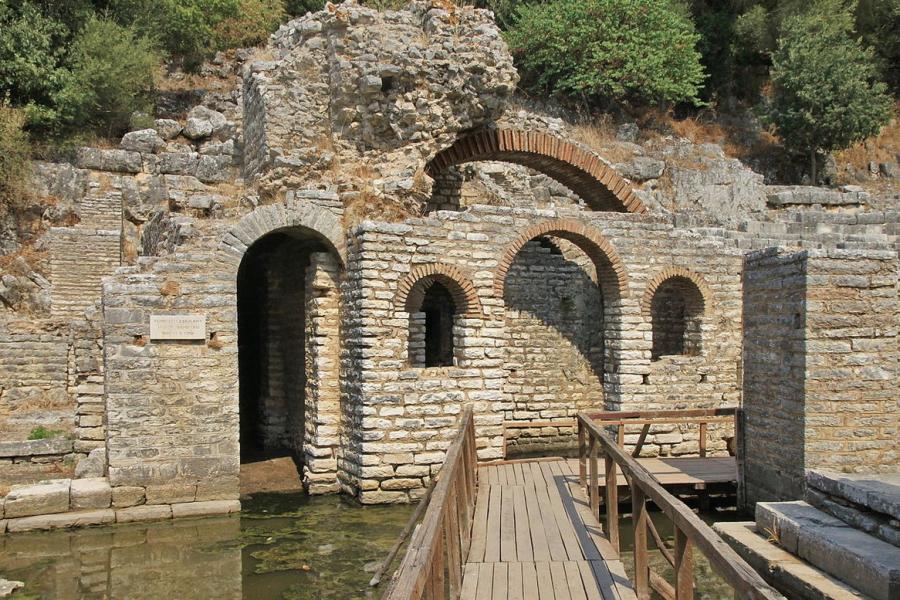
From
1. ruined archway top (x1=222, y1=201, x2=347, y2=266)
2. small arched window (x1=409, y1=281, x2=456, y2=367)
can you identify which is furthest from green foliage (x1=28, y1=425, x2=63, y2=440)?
small arched window (x1=409, y1=281, x2=456, y2=367)

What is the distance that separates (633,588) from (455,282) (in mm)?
6037

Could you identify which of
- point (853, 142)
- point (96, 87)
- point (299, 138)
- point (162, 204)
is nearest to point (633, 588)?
point (299, 138)

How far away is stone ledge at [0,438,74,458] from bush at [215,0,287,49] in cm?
1810

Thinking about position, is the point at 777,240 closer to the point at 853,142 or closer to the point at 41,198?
the point at 853,142

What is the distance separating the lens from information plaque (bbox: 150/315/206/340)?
9.71 metres

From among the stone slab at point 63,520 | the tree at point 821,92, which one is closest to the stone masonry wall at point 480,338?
the stone slab at point 63,520

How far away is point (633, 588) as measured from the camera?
5316 mm

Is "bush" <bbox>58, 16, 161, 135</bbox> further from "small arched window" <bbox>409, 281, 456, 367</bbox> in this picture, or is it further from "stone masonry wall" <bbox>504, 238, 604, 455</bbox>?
"stone masonry wall" <bbox>504, 238, 604, 455</bbox>

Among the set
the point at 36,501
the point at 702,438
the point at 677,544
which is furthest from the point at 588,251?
the point at 36,501

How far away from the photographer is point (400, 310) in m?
10.3

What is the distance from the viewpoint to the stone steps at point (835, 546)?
453 centimetres

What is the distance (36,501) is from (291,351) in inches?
198

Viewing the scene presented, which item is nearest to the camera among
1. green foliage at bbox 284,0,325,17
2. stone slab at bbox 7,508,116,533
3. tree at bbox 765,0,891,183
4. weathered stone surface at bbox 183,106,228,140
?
stone slab at bbox 7,508,116,533

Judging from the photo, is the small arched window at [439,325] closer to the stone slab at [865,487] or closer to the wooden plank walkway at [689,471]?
the wooden plank walkway at [689,471]
